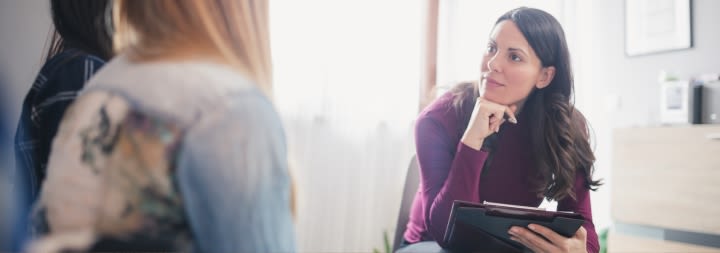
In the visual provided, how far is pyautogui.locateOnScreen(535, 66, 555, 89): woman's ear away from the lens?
825mm

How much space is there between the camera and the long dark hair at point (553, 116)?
819 millimetres

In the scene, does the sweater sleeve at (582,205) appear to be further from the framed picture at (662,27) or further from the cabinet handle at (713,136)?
the cabinet handle at (713,136)

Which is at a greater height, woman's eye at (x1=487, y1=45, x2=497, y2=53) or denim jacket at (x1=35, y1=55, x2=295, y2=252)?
woman's eye at (x1=487, y1=45, x2=497, y2=53)

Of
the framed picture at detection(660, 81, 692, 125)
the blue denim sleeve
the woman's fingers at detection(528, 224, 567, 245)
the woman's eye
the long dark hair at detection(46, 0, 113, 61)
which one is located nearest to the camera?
the blue denim sleeve

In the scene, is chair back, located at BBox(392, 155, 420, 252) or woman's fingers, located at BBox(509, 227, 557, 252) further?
chair back, located at BBox(392, 155, 420, 252)

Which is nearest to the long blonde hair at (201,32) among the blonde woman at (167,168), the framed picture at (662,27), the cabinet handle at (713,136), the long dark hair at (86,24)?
the blonde woman at (167,168)

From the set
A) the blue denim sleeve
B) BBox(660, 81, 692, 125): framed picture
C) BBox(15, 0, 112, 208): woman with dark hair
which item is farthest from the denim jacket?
BBox(660, 81, 692, 125): framed picture

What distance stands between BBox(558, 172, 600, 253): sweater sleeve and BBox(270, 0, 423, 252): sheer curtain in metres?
0.43

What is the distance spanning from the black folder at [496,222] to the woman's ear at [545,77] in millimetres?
248

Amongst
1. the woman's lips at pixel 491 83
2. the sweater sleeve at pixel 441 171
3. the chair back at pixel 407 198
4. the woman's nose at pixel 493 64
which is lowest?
the chair back at pixel 407 198

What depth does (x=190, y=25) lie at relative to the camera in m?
0.48

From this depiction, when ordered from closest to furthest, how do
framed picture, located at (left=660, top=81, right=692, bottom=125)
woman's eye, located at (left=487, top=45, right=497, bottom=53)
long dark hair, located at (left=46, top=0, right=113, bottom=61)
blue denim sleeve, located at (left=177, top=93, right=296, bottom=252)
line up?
1. blue denim sleeve, located at (left=177, top=93, right=296, bottom=252)
2. long dark hair, located at (left=46, top=0, right=113, bottom=61)
3. woman's eye, located at (left=487, top=45, right=497, bottom=53)
4. framed picture, located at (left=660, top=81, right=692, bottom=125)

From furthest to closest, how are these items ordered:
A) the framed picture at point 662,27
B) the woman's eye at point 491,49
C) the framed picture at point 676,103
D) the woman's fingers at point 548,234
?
the framed picture at point 676,103, the framed picture at point 662,27, the woman's eye at point 491,49, the woman's fingers at point 548,234

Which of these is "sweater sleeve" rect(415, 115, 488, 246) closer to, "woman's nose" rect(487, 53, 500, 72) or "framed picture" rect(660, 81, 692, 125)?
"woman's nose" rect(487, 53, 500, 72)
